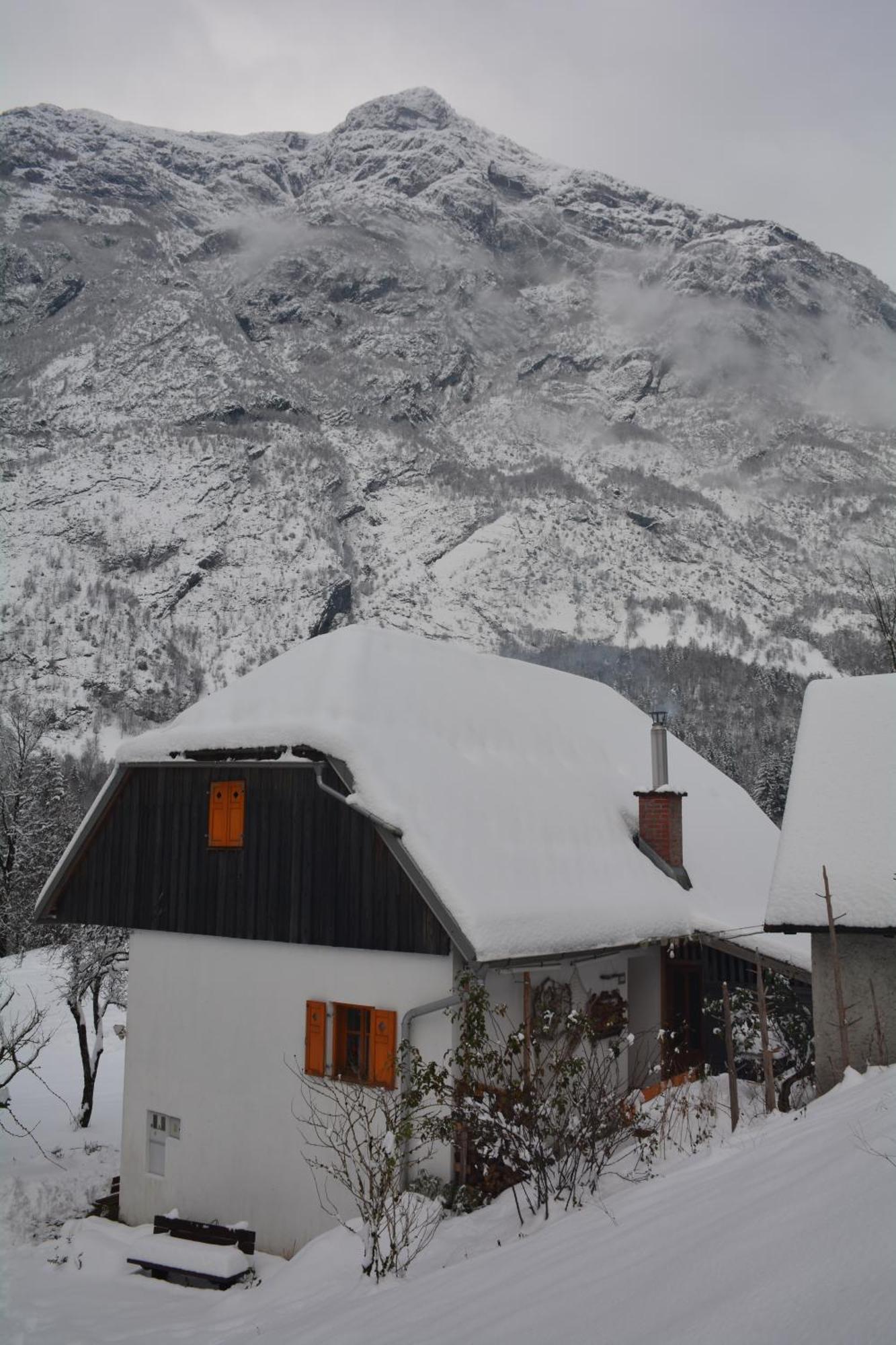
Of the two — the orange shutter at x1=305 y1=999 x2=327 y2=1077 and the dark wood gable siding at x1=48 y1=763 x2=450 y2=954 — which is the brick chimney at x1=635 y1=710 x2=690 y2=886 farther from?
the orange shutter at x1=305 y1=999 x2=327 y2=1077

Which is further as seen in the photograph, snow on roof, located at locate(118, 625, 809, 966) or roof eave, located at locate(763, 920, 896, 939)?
snow on roof, located at locate(118, 625, 809, 966)

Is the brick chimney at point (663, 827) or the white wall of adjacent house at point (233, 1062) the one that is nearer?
the white wall of adjacent house at point (233, 1062)

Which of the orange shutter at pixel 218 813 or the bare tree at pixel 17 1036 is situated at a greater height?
the orange shutter at pixel 218 813

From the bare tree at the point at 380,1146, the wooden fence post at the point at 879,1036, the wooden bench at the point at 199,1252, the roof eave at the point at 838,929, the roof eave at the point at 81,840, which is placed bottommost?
the wooden bench at the point at 199,1252

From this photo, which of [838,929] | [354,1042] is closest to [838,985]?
[838,929]

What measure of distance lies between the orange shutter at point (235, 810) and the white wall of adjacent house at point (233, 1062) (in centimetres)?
149

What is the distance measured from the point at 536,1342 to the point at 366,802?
8.14 m

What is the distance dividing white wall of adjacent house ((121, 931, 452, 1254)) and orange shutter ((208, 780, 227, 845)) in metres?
1.48

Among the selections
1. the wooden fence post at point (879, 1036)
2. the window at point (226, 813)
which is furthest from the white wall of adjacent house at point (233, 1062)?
the wooden fence post at point (879, 1036)

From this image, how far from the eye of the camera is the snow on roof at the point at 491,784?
12.4 meters

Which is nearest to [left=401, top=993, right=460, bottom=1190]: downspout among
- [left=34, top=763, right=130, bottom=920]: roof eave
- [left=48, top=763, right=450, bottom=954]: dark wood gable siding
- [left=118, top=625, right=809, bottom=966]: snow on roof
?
[left=48, top=763, right=450, bottom=954]: dark wood gable siding

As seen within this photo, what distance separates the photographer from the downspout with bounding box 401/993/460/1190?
37.0 feet

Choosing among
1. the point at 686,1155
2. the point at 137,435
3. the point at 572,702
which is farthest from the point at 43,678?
the point at 686,1155

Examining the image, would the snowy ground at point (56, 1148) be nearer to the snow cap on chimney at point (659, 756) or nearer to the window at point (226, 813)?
the window at point (226, 813)
